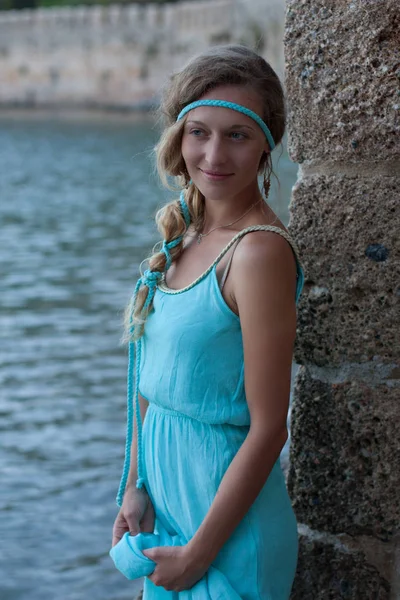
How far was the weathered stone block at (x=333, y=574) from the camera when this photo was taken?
1.71 m

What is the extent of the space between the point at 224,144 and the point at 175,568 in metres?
0.62

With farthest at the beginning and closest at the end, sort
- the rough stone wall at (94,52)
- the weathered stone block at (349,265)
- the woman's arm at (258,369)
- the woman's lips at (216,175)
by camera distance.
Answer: the rough stone wall at (94,52), the weathered stone block at (349,265), the woman's lips at (216,175), the woman's arm at (258,369)

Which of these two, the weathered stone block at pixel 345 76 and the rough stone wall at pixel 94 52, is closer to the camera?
the weathered stone block at pixel 345 76

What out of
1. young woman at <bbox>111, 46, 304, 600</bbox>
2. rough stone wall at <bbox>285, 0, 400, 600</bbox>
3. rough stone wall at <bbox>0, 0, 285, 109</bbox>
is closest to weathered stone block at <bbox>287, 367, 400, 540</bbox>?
rough stone wall at <bbox>285, 0, 400, 600</bbox>

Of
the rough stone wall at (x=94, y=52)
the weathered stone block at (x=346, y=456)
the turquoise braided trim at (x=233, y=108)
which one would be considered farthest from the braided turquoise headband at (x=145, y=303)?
the rough stone wall at (x=94, y=52)

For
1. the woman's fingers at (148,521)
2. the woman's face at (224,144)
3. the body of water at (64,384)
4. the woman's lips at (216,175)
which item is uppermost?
the woman's face at (224,144)

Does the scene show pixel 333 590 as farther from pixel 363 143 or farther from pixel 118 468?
pixel 118 468

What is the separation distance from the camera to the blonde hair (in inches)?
56.9

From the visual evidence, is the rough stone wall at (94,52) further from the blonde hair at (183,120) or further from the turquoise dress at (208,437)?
the turquoise dress at (208,437)

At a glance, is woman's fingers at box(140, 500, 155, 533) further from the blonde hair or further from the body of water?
the body of water

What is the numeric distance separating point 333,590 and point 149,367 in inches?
22.2

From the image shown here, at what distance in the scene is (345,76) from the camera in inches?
61.8

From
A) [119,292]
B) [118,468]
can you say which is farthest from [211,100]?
[119,292]

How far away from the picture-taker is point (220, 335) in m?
1.42
